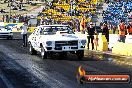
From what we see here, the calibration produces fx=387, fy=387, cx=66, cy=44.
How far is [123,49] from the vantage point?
70.0 feet

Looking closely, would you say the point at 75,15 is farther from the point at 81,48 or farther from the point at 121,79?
the point at 121,79

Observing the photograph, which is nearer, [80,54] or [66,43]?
[66,43]

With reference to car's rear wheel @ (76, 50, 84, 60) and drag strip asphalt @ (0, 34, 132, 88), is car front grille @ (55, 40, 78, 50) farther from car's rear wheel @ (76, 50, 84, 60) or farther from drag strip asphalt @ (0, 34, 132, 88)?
drag strip asphalt @ (0, 34, 132, 88)

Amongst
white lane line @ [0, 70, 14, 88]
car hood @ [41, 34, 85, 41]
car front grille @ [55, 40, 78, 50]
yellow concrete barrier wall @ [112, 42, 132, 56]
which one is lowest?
yellow concrete barrier wall @ [112, 42, 132, 56]

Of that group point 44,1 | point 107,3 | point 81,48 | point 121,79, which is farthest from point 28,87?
point 44,1

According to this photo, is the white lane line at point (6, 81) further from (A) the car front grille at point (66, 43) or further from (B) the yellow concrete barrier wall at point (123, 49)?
(B) the yellow concrete barrier wall at point (123, 49)

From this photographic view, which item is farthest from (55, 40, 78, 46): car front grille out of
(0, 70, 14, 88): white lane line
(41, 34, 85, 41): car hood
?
(0, 70, 14, 88): white lane line

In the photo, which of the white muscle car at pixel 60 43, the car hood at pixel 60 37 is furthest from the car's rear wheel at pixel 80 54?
the car hood at pixel 60 37

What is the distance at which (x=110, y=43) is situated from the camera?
86.4 feet

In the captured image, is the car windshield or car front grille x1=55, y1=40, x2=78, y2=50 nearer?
car front grille x1=55, y1=40, x2=78, y2=50

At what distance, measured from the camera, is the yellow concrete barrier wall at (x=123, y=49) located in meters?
20.6

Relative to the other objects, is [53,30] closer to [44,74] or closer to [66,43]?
[66,43]

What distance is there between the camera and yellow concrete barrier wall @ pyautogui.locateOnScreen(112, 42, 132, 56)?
813 inches

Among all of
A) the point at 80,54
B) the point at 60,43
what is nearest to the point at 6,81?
the point at 60,43
